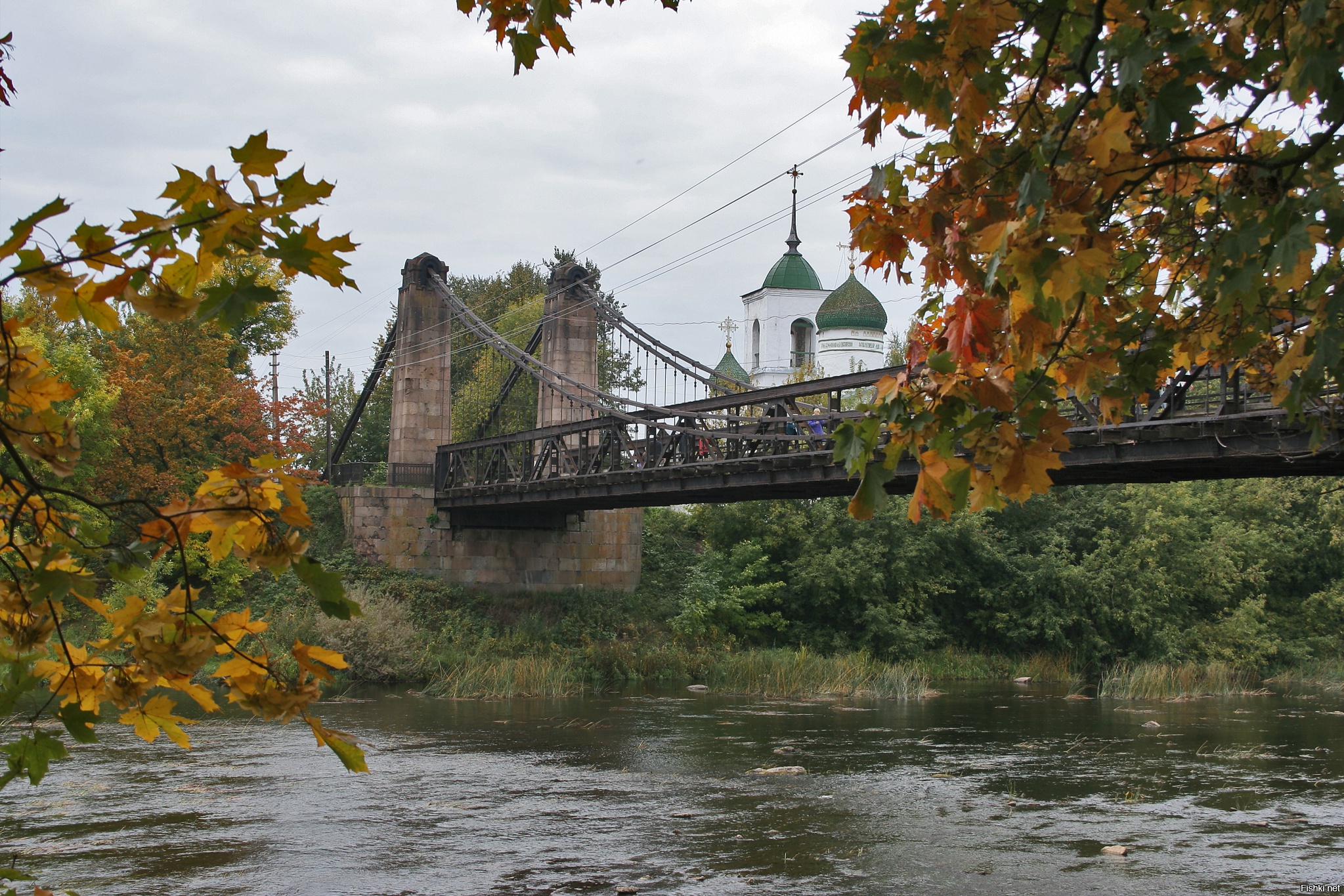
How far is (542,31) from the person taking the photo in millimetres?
3984

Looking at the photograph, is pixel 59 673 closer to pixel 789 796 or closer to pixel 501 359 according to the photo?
pixel 789 796

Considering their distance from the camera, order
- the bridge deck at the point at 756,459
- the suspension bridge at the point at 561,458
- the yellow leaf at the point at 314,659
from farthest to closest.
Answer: the suspension bridge at the point at 561,458 → the bridge deck at the point at 756,459 → the yellow leaf at the point at 314,659

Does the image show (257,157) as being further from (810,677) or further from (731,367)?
(731,367)

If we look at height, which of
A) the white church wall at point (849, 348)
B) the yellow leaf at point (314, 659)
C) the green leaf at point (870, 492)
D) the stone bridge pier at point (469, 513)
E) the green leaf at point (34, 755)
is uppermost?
the white church wall at point (849, 348)

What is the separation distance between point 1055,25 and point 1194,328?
182cm

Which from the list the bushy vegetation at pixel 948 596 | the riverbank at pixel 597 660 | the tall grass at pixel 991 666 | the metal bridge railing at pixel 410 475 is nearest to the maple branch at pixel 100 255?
the riverbank at pixel 597 660

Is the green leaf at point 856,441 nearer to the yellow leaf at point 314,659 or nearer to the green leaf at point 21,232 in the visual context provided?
the yellow leaf at point 314,659

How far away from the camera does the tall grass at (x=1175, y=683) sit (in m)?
23.5

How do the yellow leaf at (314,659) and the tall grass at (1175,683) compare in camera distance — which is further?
the tall grass at (1175,683)

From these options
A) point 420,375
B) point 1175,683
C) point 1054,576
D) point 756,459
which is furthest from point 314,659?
point 1054,576

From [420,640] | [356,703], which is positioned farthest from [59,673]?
[420,640]

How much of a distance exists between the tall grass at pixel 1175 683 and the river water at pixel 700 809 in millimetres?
4990

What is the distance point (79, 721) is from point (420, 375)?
29.8 metres

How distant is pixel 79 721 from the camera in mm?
2262
